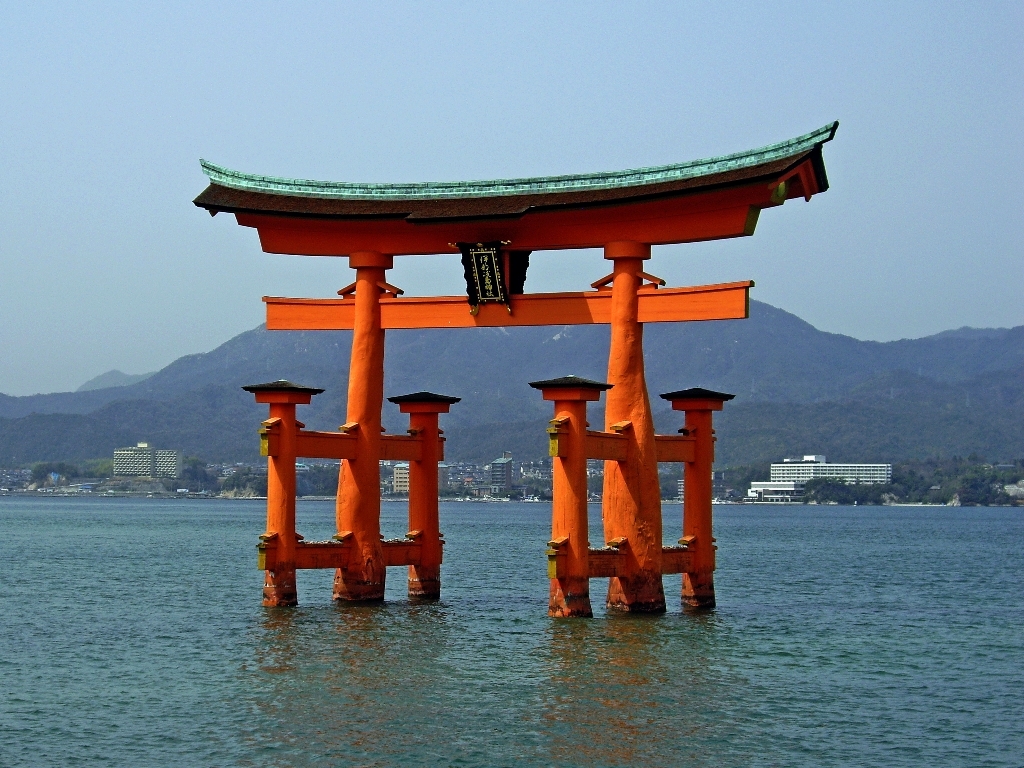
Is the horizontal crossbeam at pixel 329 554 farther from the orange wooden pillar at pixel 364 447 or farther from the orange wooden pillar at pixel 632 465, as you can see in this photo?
the orange wooden pillar at pixel 632 465

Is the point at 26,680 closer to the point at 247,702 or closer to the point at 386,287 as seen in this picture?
the point at 247,702

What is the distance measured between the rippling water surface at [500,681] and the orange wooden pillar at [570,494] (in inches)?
30.1

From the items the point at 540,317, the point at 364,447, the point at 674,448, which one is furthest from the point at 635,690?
the point at 364,447

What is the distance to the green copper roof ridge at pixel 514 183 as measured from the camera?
26.9 meters

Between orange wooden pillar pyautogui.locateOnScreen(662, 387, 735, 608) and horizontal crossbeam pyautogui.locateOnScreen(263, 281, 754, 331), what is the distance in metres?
2.57

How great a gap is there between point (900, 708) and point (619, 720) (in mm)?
4627

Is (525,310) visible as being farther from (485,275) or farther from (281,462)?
(281,462)

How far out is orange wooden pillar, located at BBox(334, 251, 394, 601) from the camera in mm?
30172

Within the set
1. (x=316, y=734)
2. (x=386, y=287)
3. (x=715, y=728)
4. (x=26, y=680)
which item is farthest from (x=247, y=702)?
(x=386, y=287)

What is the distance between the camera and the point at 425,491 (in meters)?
31.7

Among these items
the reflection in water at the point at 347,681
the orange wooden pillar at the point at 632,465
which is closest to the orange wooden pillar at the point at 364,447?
the reflection in water at the point at 347,681

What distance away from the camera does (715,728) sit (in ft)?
64.0

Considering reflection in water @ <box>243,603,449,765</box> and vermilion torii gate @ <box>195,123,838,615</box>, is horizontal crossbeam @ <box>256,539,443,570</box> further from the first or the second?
reflection in water @ <box>243,603,449,765</box>

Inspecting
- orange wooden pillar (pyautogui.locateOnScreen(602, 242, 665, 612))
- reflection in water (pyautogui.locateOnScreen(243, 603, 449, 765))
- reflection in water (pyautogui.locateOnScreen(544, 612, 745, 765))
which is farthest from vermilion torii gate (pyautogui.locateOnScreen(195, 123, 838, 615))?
reflection in water (pyautogui.locateOnScreen(243, 603, 449, 765))
